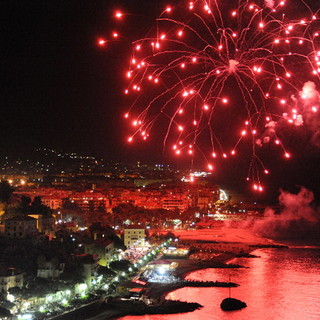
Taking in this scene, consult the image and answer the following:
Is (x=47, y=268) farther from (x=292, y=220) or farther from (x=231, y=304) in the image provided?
(x=292, y=220)

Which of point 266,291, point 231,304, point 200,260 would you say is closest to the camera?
point 231,304

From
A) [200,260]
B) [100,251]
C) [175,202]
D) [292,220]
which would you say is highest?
[175,202]

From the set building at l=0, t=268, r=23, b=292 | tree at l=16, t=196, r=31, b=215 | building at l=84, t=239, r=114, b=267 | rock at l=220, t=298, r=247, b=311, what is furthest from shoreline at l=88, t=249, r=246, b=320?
tree at l=16, t=196, r=31, b=215

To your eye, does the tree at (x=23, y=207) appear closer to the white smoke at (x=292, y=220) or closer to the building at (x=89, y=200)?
the white smoke at (x=292, y=220)

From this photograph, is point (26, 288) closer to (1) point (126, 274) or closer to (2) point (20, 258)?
(2) point (20, 258)

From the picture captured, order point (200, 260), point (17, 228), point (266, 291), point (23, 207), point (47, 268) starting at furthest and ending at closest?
point (200, 260) < point (23, 207) < point (17, 228) < point (266, 291) < point (47, 268)

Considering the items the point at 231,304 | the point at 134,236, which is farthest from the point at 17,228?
the point at 231,304

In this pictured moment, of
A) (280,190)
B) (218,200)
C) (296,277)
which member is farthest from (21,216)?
A: (280,190)
